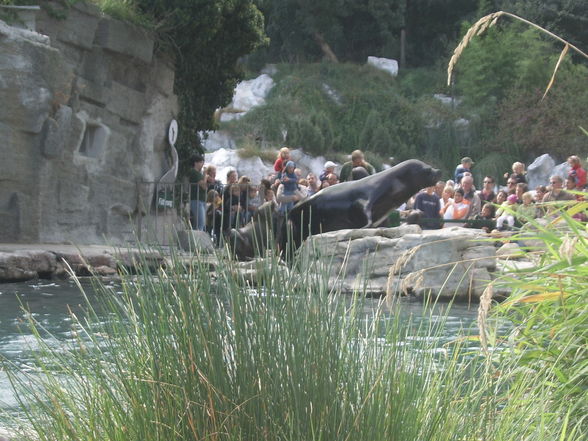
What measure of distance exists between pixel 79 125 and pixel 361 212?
4931 mm

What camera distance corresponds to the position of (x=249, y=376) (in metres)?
2.52

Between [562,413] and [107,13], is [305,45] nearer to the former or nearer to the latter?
[107,13]

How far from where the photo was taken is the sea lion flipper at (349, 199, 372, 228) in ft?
44.0

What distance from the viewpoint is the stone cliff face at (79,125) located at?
1325 centimetres

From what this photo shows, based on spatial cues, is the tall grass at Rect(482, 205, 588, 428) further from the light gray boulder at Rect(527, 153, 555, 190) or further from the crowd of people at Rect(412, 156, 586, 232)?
the light gray boulder at Rect(527, 153, 555, 190)

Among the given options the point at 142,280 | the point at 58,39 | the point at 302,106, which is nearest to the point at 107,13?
the point at 58,39

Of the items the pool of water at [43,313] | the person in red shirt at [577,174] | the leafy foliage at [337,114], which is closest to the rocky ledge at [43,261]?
Result: the pool of water at [43,313]

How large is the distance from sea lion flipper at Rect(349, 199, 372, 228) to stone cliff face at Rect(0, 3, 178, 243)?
3.39 metres

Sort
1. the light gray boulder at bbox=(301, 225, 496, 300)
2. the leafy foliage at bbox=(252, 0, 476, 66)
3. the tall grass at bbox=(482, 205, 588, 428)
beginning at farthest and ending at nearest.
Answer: the leafy foliage at bbox=(252, 0, 476, 66) → the light gray boulder at bbox=(301, 225, 496, 300) → the tall grass at bbox=(482, 205, 588, 428)

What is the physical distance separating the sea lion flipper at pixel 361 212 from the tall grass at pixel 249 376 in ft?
34.8

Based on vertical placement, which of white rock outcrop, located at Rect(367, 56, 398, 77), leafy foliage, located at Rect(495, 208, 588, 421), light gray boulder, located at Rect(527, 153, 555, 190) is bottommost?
leafy foliage, located at Rect(495, 208, 588, 421)

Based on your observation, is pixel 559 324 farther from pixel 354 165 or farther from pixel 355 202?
pixel 354 165

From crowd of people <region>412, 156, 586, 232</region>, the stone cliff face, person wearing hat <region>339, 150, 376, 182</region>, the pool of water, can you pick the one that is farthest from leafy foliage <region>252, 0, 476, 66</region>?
the pool of water

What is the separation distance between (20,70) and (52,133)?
109 cm
